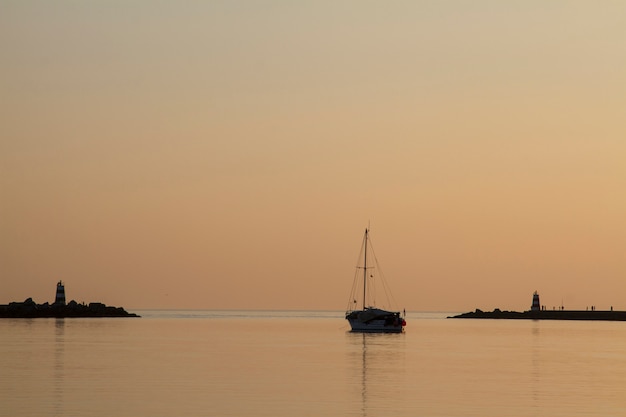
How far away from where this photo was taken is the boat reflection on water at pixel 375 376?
1630 inches

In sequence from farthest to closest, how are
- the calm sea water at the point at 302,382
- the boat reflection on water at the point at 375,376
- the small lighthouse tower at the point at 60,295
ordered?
the small lighthouse tower at the point at 60,295
the boat reflection on water at the point at 375,376
the calm sea water at the point at 302,382

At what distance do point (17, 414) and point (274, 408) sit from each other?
28.9 ft

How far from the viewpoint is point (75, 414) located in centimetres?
3625

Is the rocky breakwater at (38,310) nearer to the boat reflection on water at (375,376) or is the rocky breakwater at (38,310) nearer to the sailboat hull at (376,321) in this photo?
the sailboat hull at (376,321)

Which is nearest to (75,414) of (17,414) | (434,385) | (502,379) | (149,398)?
(17,414)

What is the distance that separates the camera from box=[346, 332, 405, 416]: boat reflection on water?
41406mm

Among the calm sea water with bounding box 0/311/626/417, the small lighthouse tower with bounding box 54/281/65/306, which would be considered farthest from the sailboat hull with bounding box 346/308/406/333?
the small lighthouse tower with bounding box 54/281/65/306

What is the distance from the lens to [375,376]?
54656 mm

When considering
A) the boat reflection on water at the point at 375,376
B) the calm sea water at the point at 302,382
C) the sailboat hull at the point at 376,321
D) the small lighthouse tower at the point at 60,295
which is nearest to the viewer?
the calm sea water at the point at 302,382

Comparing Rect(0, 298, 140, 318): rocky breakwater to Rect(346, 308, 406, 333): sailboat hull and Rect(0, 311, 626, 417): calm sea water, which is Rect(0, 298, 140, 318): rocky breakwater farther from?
Rect(0, 311, 626, 417): calm sea water

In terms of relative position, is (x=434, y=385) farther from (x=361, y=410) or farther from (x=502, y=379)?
(x=361, y=410)

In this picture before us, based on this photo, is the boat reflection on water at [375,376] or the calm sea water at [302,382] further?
the boat reflection on water at [375,376]

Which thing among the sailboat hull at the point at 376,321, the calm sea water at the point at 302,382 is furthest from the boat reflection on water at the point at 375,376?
the sailboat hull at the point at 376,321

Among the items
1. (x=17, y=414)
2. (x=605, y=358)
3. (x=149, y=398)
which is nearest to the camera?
(x=17, y=414)
